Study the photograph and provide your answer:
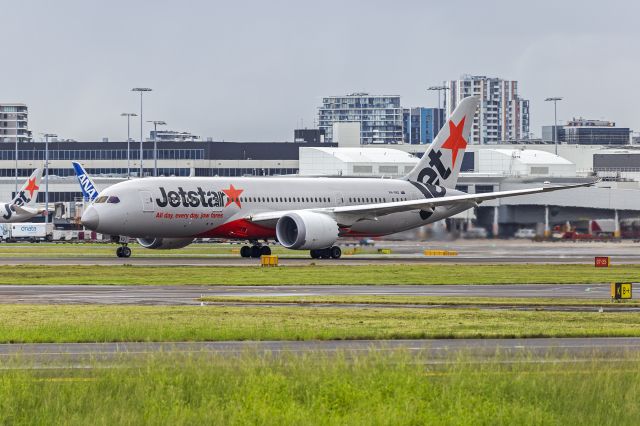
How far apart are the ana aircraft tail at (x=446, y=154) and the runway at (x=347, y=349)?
5937 cm

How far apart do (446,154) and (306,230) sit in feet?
57.4

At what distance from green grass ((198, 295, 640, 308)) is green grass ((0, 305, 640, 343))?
280 centimetres

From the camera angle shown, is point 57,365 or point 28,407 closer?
point 28,407

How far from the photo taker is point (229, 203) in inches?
3091

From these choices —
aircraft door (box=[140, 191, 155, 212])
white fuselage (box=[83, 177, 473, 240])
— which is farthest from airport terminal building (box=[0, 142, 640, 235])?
aircraft door (box=[140, 191, 155, 212])

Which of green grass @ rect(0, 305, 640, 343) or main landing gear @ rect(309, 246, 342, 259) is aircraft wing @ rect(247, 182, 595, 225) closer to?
main landing gear @ rect(309, 246, 342, 259)

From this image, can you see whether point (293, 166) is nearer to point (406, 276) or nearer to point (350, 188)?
point (350, 188)

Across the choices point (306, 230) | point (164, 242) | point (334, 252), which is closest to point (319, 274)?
point (306, 230)

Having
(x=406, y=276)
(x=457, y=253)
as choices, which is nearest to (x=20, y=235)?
(x=457, y=253)

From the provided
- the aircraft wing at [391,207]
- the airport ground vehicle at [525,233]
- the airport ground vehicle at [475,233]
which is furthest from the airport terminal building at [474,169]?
the aircraft wing at [391,207]

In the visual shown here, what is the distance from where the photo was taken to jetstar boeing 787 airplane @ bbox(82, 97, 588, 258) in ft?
249

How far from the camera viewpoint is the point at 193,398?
63.0 ft

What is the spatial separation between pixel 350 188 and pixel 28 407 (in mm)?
66901

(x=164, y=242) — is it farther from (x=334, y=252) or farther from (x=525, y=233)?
(x=525, y=233)
